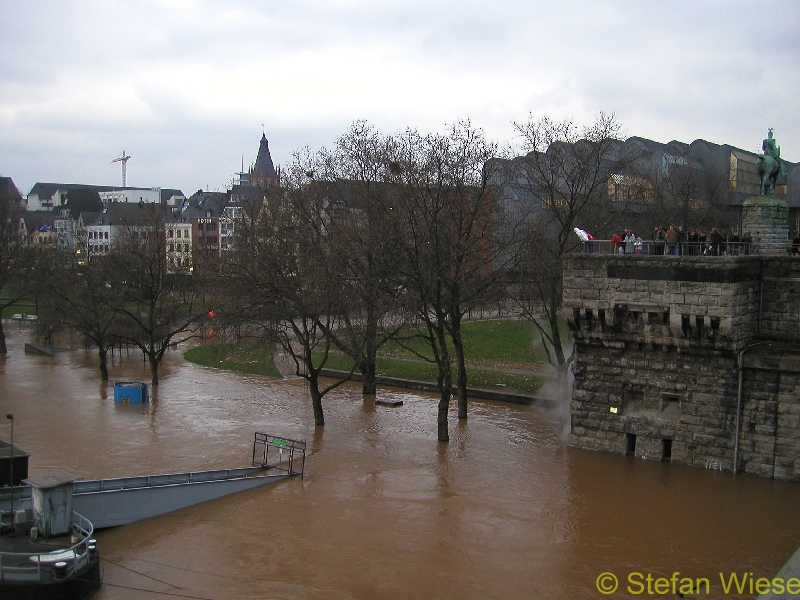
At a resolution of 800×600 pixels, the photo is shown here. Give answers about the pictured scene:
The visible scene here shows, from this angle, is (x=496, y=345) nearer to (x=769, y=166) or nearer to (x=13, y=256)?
(x=769, y=166)

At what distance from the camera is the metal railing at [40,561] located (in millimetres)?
16156

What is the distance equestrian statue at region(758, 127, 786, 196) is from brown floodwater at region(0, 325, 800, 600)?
32.5ft

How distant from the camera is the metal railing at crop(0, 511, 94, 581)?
16.2 metres

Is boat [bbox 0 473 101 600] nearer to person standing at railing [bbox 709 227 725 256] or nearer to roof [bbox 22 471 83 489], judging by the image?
roof [bbox 22 471 83 489]

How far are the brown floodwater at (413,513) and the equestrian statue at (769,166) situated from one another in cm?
990

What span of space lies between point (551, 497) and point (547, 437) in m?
6.74

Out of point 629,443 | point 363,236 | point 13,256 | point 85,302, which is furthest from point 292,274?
point 13,256

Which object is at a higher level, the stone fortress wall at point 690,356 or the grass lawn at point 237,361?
the stone fortress wall at point 690,356

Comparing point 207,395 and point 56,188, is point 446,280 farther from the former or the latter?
point 56,188

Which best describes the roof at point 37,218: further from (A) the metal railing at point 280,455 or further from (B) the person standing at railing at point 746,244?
(B) the person standing at railing at point 746,244

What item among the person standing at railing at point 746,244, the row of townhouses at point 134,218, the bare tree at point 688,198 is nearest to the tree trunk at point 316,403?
the person standing at railing at point 746,244

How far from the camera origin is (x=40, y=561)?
53.5 ft

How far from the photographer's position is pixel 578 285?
2702 centimetres

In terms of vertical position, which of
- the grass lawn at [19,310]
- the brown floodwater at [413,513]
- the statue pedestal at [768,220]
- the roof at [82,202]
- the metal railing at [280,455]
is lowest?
the brown floodwater at [413,513]
